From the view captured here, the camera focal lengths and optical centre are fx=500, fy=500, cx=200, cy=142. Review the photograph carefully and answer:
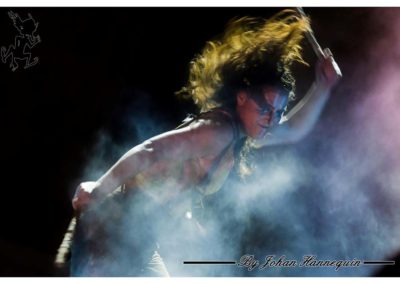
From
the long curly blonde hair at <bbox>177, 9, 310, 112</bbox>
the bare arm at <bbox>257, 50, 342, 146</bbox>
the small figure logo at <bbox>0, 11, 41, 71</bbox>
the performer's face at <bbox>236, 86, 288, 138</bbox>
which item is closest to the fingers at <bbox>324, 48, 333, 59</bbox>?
the bare arm at <bbox>257, 50, 342, 146</bbox>

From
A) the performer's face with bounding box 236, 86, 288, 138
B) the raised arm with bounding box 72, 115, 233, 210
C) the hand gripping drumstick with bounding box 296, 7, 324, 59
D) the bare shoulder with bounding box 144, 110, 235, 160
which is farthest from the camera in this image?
the hand gripping drumstick with bounding box 296, 7, 324, 59

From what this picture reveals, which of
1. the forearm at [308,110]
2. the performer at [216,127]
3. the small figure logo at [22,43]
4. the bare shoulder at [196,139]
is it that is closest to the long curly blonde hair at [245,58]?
the performer at [216,127]

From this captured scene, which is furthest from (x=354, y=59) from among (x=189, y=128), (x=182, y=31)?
(x=189, y=128)

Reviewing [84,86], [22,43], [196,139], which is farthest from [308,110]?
[22,43]

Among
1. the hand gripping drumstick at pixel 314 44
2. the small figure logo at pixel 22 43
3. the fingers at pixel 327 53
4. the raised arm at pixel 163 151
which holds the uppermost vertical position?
the small figure logo at pixel 22 43

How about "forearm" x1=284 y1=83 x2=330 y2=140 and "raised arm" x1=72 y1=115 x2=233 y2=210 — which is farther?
"forearm" x1=284 y1=83 x2=330 y2=140

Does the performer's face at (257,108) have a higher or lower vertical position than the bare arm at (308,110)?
higher

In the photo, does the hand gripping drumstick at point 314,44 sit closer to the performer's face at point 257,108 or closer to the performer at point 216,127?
the performer at point 216,127

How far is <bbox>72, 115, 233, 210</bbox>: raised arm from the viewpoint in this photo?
1.89m

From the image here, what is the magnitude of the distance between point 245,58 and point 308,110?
0.52 meters

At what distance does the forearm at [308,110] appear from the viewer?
2668 mm

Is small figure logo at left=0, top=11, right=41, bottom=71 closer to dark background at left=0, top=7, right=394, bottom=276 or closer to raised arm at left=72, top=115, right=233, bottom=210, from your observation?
dark background at left=0, top=7, right=394, bottom=276

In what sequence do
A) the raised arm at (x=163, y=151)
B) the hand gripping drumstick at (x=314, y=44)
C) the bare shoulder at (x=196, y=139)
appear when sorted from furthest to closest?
the hand gripping drumstick at (x=314, y=44)
the bare shoulder at (x=196, y=139)
the raised arm at (x=163, y=151)

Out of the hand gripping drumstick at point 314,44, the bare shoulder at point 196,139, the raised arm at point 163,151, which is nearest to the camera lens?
the raised arm at point 163,151
